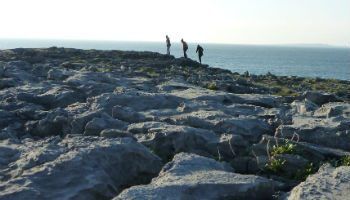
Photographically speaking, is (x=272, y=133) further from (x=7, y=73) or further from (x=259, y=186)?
(x=7, y=73)

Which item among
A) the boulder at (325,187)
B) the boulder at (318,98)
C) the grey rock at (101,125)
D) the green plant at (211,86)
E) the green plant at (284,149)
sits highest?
the boulder at (325,187)

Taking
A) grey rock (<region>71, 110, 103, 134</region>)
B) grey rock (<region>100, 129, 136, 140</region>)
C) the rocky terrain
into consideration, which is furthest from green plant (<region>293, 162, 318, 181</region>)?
grey rock (<region>71, 110, 103, 134</region>)

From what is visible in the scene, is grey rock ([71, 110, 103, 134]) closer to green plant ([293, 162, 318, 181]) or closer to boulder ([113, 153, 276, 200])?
boulder ([113, 153, 276, 200])

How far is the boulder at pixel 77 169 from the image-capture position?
1161 cm

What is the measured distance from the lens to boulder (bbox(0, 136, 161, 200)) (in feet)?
38.1

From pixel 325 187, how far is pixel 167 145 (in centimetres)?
621

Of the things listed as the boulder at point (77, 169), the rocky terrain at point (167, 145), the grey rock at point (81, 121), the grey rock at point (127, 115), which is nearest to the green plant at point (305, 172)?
the rocky terrain at point (167, 145)

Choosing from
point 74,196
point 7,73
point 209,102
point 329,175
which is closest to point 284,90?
point 209,102

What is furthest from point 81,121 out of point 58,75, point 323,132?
point 58,75

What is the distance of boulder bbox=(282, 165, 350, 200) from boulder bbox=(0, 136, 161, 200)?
13.1 feet

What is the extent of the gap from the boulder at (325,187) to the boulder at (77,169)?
399cm

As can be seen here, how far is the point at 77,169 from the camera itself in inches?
484

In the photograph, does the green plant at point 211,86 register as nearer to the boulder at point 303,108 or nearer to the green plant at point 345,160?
the boulder at point 303,108

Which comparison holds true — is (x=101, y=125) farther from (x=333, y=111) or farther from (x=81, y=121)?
(x=333, y=111)
